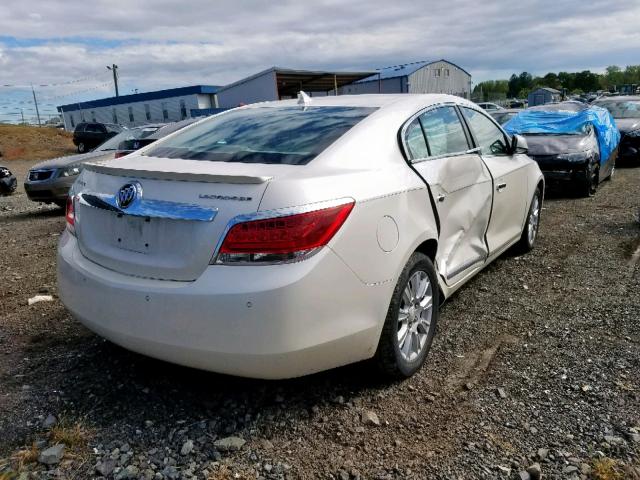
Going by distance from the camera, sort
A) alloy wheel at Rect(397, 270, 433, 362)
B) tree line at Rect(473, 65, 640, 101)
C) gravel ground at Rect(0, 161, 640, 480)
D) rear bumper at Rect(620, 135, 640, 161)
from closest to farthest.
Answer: gravel ground at Rect(0, 161, 640, 480), alloy wheel at Rect(397, 270, 433, 362), rear bumper at Rect(620, 135, 640, 161), tree line at Rect(473, 65, 640, 101)

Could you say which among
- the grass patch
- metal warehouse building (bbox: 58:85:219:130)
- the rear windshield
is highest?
metal warehouse building (bbox: 58:85:219:130)

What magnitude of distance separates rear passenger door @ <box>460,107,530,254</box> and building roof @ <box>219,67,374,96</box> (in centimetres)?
2727

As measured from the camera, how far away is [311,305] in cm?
241

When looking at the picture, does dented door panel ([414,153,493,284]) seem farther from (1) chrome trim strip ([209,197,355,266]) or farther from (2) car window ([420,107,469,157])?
(1) chrome trim strip ([209,197,355,266])

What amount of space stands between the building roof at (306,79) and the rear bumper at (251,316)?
29.6 meters

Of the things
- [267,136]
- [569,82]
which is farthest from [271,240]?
[569,82]

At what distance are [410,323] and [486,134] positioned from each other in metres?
2.12

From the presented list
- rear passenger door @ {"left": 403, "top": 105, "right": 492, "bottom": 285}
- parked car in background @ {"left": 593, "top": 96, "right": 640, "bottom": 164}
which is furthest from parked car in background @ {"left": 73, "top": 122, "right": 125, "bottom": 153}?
rear passenger door @ {"left": 403, "top": 105, "right": 492, "bottom": 285}

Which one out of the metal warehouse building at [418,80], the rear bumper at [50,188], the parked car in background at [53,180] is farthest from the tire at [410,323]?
the metal warehouse building at [418,80]

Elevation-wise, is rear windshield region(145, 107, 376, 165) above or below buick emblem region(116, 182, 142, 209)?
above

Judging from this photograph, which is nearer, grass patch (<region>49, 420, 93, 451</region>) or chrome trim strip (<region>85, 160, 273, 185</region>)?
chrome trim strip (<region>85, 160, 273, 185</region>)

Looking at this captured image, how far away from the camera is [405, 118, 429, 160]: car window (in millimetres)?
3277

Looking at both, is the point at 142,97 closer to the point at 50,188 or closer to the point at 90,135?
the point at 90,135

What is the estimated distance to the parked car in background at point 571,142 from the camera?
897 centimetres
